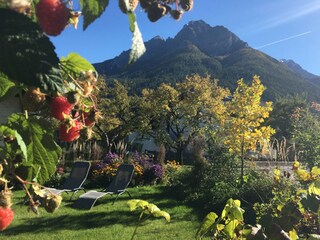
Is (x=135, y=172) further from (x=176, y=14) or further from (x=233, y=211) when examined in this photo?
(x=176, y=14)

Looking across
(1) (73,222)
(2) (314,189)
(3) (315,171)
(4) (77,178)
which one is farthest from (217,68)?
(2) (314,189)

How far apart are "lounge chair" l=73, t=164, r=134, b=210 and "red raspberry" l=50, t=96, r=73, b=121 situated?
26.4ft

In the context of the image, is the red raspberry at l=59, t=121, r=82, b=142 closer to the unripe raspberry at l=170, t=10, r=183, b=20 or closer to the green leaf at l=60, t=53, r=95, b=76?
the green leaf at l=60, t=53, r=95, b=76

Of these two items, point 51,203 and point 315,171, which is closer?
point 51,203

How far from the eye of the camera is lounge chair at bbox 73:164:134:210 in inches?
337

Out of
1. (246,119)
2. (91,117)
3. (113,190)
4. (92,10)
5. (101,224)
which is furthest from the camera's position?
(246,119)

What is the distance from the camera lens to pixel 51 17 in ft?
1.58

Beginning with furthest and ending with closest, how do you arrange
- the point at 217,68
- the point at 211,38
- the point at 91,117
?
the point at 211,38
the point at 217,68
the point at 91,117

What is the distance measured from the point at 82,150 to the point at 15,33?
14.6 metres

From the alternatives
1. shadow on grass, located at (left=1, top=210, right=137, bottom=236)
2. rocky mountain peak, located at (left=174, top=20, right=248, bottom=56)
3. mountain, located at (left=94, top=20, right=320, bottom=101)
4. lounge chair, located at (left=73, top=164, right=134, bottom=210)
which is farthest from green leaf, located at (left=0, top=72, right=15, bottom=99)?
rocky mountain peak, located at (left=174, top=20, right=248, bottom=56)

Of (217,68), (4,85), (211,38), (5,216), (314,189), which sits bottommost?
(314,189)

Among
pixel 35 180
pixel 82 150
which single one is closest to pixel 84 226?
pixel 35 180

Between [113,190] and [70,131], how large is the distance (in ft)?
29.6

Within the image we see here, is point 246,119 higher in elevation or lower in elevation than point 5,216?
higher
